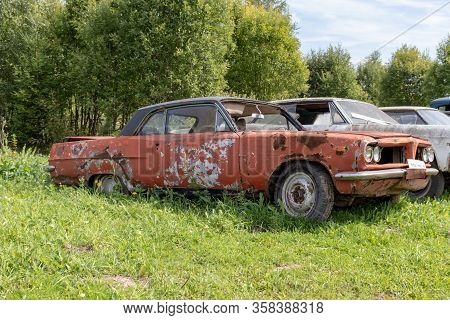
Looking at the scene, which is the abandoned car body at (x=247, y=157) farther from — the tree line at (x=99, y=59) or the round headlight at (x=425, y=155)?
the tree line at (x=99, y=59)

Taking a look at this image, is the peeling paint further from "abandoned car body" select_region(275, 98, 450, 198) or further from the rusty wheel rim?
"abandoned car body" select_region(275, 98, 450, 198)

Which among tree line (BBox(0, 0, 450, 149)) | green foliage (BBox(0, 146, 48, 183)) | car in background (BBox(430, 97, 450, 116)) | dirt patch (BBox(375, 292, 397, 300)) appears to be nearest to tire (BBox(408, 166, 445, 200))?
dirt patch (BBox(375, 292, 397, 300))

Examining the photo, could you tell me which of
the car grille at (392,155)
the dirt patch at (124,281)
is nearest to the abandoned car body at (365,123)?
the car grille at (392,155)

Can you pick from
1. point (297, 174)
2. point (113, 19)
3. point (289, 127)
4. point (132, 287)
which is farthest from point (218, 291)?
point (113, 19)

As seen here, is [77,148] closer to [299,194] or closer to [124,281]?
[299,194]

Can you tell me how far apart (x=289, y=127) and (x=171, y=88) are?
40.4ft

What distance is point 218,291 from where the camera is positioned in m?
3.23

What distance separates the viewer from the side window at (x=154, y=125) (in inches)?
242

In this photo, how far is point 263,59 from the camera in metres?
26.2

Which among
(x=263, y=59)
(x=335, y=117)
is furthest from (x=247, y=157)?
(x=263, y=59)

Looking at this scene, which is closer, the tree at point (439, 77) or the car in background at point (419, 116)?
the car in background at point (419, 116)

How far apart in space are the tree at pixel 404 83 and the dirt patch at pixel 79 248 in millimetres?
36647

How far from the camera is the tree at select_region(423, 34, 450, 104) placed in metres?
31.7

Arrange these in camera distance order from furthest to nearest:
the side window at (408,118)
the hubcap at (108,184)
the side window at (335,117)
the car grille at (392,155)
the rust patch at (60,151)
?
the side window at (408,118), the side window at (335,117), the rust patch at (60,151), the hubcap at (108,184), the car grille at (392,155)
